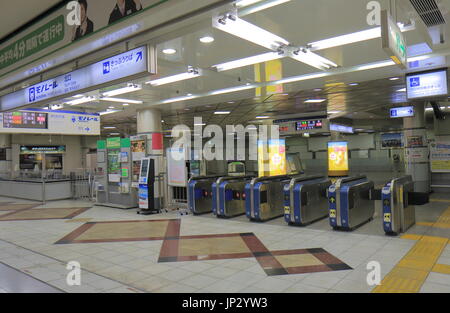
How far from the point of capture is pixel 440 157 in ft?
37.9

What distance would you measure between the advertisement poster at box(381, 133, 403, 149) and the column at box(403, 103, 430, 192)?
16.2 meters

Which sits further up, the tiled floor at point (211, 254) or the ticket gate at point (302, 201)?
the ticket gate at point (302, 201)

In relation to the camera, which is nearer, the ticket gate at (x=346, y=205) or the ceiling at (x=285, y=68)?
the ceiling at (x=285, y=68)

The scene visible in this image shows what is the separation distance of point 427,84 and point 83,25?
622 cm

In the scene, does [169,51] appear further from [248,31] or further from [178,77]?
[178,77]

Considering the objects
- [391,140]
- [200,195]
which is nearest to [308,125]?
[200,195]

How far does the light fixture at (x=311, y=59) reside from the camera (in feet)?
19.4

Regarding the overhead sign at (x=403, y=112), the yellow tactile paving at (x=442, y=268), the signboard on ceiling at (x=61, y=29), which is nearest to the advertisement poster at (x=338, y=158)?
the overhead sign at (x=403, y=112)

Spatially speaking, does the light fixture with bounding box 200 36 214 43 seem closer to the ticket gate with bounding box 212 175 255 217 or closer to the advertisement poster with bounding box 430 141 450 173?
the ticket gate with bounding box 212 175 255 217

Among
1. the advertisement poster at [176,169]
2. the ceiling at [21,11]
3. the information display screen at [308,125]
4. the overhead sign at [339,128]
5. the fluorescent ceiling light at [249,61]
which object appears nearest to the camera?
the ceiling at [21,11]

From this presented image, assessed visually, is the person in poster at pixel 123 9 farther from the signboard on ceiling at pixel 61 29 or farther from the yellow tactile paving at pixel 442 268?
the yellow tactile paving at pixel 442 268

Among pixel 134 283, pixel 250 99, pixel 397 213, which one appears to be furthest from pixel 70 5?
pixel 250 99

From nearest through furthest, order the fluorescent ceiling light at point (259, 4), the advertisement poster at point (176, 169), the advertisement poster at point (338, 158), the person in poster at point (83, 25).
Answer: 1. the person in poster at point (83, 25)
2. the fluorescent ceiling light at point (259, 4)
3. the advertisement poster at point (176, 169)
4. the advertisement poster at point (338, 158)

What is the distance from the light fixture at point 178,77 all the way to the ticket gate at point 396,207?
4.34 meters
